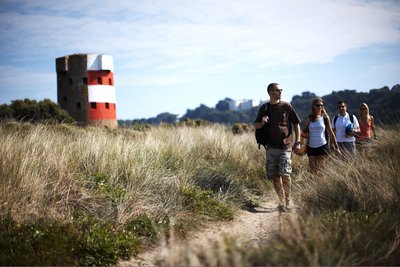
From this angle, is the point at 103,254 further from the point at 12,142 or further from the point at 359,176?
the point at 359,176

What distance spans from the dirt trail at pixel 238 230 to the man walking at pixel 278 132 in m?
0.57

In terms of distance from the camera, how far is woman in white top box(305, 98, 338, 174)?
8.50 meters

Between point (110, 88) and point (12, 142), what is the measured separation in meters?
23.3

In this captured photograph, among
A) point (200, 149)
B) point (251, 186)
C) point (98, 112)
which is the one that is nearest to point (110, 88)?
point (98, 112)

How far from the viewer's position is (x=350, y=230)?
14.2ft

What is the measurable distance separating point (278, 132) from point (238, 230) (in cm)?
207

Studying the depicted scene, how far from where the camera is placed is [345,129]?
924cm

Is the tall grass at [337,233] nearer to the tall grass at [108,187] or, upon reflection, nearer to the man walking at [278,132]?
the man walking at [278,132]

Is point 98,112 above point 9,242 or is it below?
above

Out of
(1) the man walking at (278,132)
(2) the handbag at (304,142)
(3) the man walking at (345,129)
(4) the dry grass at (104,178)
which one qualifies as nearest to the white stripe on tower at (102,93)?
(4) the dry grass at (104,178)

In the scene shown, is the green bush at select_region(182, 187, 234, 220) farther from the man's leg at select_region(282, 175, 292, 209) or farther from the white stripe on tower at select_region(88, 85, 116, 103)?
the white stripe on tower at select_region(88, 85, 116, 103)

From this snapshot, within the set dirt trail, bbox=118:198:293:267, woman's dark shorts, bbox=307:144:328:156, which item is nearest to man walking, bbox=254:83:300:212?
dirt trail, bbox=118:198:293:267

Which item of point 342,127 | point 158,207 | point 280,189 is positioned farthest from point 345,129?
point 158,207

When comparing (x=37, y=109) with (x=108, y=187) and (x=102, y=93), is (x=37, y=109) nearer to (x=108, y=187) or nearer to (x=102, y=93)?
(x=102, y=93)
